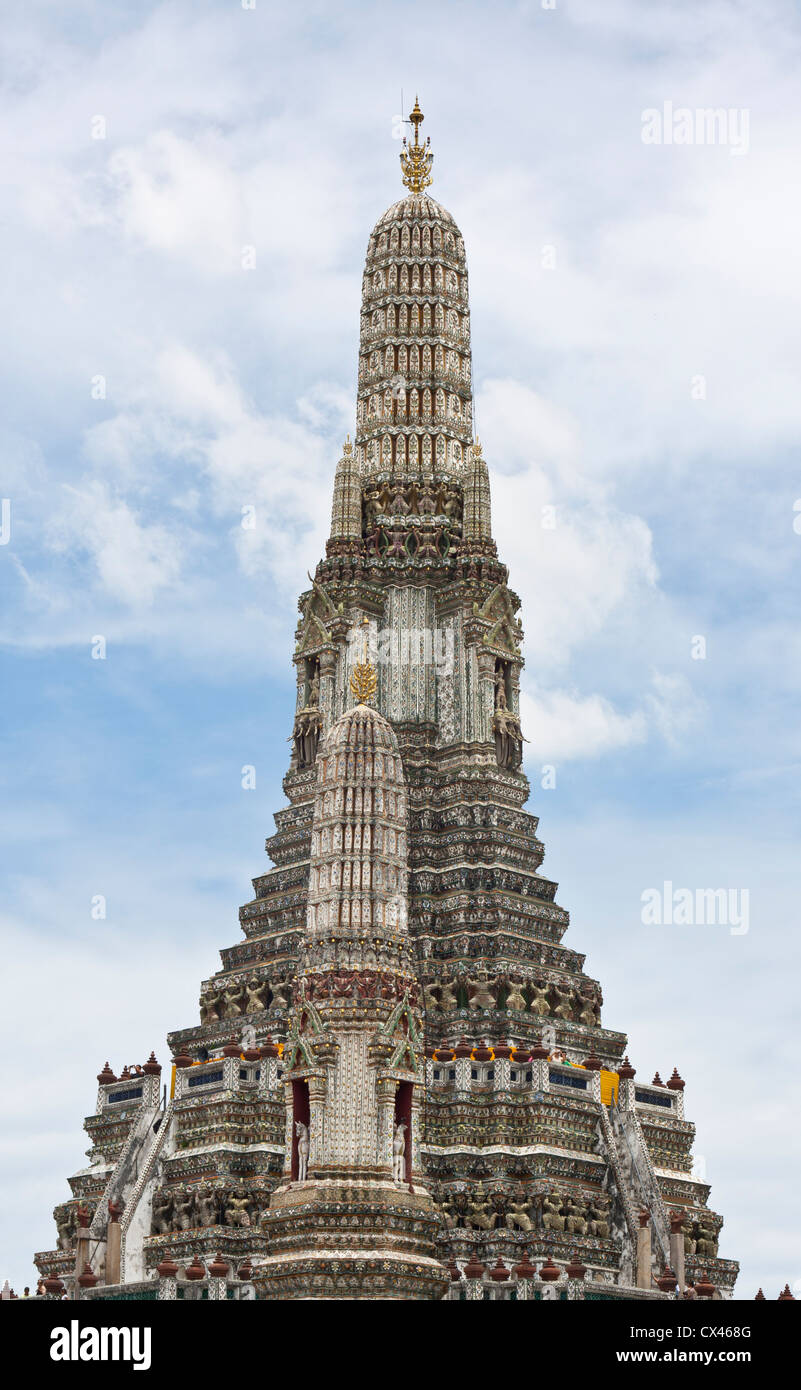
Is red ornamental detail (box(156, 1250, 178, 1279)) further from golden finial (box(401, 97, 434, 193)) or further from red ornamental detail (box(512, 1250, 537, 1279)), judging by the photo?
golden finial (box(401, 97, 434, 193))

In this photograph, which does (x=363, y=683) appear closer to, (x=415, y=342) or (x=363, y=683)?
(x=363, y=683)

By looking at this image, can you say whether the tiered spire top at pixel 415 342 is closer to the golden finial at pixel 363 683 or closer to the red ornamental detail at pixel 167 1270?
the golden finial at pixel 363 683

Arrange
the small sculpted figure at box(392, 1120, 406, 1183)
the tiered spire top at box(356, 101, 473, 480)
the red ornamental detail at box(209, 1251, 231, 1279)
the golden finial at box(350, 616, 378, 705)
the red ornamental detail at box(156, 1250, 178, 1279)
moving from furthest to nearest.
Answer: the tiered spire top at box(356, 101, 473, 480) < the golden finial at box(350, 616, 378, 705) < the red ornamental detail at box(209, 1251, 231, 1279) < the red ornamental detail at box(156, 1250, 178, 1279) < the small sculpted figure at box(392, 1120, 406, 1183)

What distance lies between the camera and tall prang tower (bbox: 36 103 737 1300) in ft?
199

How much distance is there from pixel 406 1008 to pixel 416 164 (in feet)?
150

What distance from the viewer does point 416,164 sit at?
9450 centimetres

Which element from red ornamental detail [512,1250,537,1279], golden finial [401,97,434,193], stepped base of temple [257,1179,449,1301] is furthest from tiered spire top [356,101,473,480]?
stepped base of temple [257,1179,449,1301]

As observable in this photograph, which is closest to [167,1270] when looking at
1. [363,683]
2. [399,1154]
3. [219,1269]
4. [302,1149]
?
[219,1269]

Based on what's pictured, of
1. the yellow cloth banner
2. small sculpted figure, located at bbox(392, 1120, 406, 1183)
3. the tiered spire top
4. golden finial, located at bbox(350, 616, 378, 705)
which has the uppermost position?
the tiered spire top

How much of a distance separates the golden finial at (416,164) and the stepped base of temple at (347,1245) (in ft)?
164

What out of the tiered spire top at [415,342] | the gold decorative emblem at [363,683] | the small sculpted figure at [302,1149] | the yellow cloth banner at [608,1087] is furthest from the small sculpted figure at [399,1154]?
the tiered spire top at [415,342]

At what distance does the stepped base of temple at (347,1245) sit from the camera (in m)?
58.1

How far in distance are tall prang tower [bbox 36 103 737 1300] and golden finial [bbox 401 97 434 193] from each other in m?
0.13
